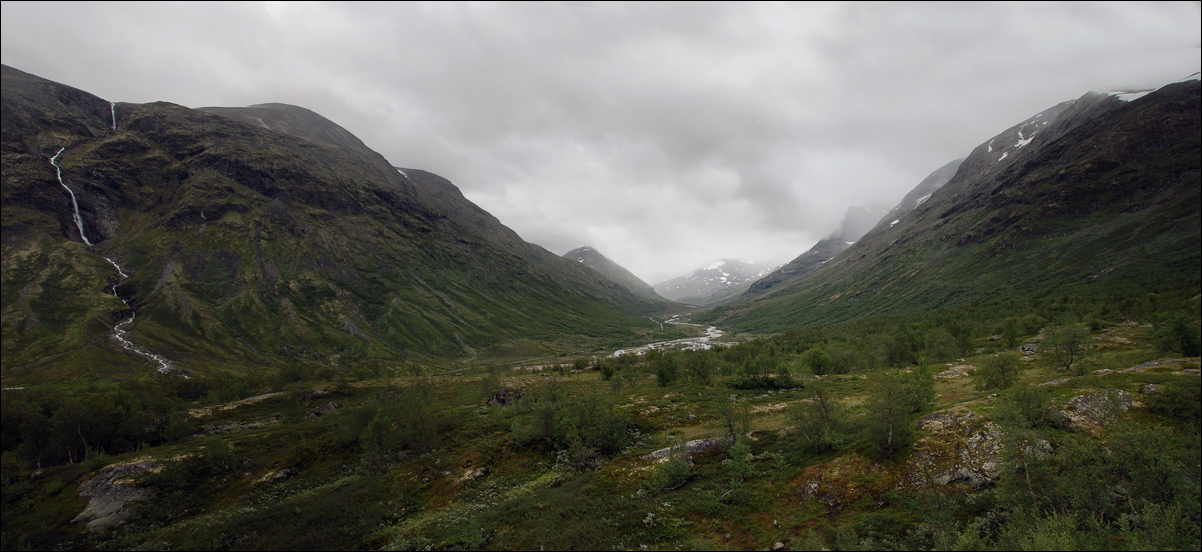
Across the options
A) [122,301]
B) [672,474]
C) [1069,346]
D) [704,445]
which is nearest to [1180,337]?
[1069,346]

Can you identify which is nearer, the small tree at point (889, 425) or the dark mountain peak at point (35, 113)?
the small tree at point (889, 425)

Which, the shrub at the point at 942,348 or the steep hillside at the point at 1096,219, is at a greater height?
the steep hillside at the point at 1096,219

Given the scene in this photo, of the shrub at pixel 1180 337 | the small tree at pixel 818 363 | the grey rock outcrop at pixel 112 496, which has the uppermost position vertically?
the shrub at pixel 1180 337

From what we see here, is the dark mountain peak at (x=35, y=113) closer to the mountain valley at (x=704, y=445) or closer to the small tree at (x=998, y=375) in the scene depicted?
the mountain valley at (x=704, y=445)

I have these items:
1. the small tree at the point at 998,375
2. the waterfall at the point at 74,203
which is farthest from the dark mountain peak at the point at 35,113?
the small tree at the point at 998,375

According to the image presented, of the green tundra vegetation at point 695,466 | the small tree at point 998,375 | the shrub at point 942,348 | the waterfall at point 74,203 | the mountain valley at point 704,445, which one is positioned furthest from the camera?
the waterfall at point 74,203

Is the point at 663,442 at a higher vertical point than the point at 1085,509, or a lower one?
lower

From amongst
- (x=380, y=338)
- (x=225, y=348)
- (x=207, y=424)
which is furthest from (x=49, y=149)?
(x=207, y=424)

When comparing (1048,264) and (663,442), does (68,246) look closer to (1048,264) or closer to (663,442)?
(663,442)
